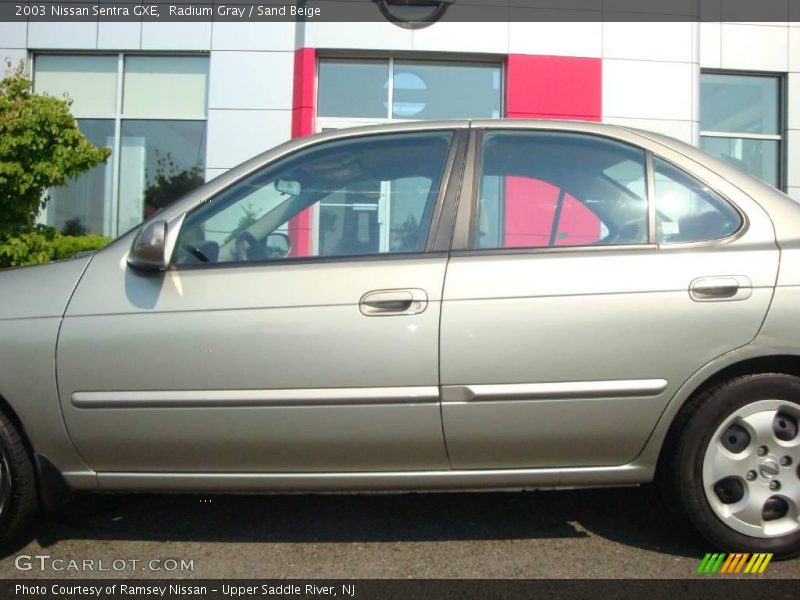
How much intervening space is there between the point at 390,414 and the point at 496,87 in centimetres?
706

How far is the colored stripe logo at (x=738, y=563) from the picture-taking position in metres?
2.55

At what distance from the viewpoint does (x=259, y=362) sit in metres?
2.47

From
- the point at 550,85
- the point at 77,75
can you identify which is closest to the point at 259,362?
the point at 550,85

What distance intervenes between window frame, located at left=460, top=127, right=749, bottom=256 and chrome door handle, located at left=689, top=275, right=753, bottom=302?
17cm

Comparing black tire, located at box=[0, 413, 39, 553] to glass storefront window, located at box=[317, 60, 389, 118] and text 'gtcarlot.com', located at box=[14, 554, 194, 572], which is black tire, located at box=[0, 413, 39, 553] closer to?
text 'gtcarlot.com', located at box=[14, 554, 194, 572]

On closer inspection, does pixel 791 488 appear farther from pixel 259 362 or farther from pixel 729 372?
pixel 259 362

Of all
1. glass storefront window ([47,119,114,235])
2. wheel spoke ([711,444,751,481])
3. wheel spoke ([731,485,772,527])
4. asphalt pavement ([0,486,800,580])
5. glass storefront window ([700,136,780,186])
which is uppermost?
glass storefront window ([700,136,780,186])

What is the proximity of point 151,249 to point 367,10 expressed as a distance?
268 inches

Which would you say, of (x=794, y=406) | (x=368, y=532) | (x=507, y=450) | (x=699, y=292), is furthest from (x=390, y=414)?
(x=794, y=406)

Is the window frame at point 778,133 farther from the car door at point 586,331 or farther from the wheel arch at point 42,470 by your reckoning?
the wheel arch at point 42,470

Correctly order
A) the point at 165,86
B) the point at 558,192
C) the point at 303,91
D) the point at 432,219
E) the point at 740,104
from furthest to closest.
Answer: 1. the point at 740,104
2. the point at 165,86
3. the point at 303,91
4. the point at 558,192
5. the point at 432,219

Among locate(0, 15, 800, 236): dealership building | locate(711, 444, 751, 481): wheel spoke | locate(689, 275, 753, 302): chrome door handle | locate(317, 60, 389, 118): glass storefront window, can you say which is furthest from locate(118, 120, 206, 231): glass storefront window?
locate(711, 444, 751, 481): wheel spoke

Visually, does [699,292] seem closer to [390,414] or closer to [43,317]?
[390,414]
